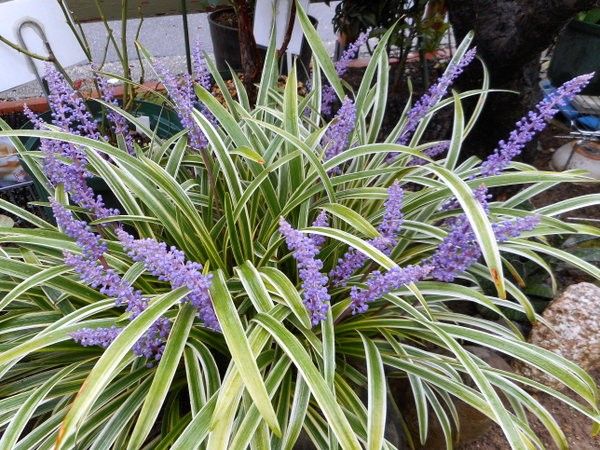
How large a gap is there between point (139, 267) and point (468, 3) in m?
1.42

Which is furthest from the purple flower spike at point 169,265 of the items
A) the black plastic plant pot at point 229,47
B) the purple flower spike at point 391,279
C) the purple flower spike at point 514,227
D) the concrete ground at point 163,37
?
the concrete ground at point 163,37

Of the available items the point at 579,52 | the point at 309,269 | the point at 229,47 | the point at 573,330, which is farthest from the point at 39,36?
the point at 579,52

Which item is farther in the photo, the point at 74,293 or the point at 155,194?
the point at 155,194

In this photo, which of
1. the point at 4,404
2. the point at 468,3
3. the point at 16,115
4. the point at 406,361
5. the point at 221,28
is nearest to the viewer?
the point at 4,404

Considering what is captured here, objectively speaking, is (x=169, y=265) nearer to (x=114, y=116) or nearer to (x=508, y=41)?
(x=114, y=116)

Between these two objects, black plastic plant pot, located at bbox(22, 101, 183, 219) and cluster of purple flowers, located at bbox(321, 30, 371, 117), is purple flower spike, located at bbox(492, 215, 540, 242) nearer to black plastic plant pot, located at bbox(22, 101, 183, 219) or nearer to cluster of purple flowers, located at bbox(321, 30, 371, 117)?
cluster of purple flowers, located at bbox(321, 30, 371, 117)

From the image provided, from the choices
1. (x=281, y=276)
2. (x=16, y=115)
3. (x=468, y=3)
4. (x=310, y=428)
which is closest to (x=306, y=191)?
(x=281, y=276)

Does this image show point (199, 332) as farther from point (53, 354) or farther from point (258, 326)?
point (53, 354)

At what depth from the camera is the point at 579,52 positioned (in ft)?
7.19

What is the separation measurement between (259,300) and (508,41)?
1.33 m

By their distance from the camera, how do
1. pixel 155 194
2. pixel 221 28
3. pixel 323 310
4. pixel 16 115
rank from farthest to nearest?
pixel 221 28 → pixel 16 115 → pixel 155 194 → pixel 323 310

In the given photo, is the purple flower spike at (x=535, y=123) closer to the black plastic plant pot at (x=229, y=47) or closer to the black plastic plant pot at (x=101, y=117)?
the black plastic plant pot at (x=101, y=117)

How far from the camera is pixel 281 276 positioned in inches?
40.8

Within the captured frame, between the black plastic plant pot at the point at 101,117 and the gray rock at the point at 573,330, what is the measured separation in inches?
51.5
